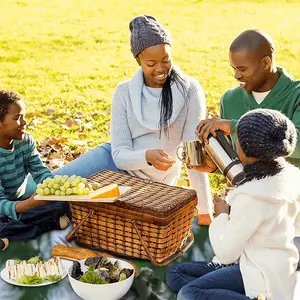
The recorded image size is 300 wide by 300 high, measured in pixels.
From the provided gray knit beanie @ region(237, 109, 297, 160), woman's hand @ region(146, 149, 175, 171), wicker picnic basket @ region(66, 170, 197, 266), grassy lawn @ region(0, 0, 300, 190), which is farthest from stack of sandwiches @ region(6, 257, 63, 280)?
grassy lawn @ region(0, 0, 300, 190)

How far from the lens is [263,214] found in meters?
2.42

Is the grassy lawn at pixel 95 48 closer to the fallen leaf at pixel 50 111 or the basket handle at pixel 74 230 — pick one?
the fallen leaf at pixel 50 111

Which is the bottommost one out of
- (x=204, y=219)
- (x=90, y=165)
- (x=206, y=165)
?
(x=204, y=219)

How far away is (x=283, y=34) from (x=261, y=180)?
751 centimetres

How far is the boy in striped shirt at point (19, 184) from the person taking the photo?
344cm

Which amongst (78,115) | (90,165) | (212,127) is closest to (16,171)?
(90,165)

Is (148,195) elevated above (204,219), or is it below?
above

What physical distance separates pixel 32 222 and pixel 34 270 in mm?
478

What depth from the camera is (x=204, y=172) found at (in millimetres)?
3643

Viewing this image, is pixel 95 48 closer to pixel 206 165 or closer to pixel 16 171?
pixel 16 171

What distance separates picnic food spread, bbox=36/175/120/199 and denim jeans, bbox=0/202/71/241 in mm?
366

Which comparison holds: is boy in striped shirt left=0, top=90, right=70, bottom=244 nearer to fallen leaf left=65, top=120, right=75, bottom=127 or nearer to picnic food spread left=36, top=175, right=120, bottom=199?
picnic food spread left=36, top=175, right=120, bottom=199

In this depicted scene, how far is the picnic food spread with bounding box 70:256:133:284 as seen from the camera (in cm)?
282

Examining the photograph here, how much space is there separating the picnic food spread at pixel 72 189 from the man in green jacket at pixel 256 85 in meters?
0.52
